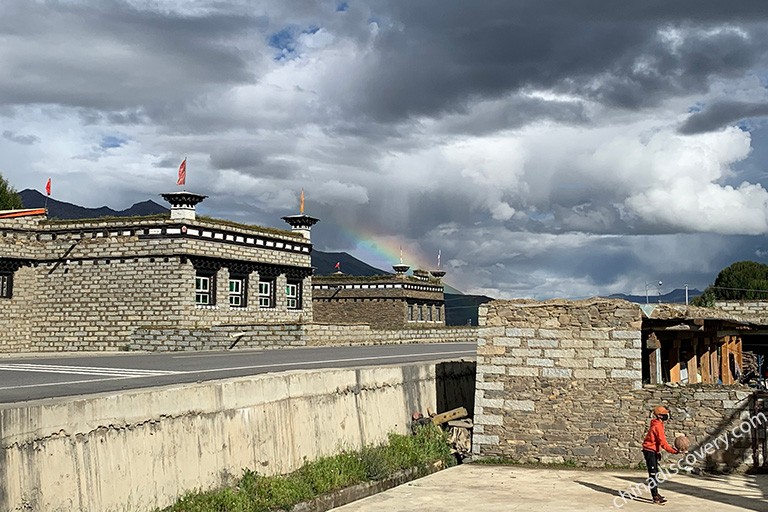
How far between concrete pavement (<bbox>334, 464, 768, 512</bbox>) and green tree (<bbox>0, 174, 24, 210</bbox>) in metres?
61.6

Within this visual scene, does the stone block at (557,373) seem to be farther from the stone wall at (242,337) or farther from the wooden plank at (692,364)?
the stone wall at (242,337)

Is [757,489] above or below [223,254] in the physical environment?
below

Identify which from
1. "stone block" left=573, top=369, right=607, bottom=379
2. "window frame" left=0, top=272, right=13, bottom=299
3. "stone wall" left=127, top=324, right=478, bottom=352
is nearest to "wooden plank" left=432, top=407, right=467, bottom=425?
"stone block" left=573, top=369, right=607, bottom=379

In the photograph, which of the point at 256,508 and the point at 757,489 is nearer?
the point at 256,508

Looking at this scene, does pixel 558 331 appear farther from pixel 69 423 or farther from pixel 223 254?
pixel 223 254

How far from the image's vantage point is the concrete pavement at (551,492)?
44.2 feet

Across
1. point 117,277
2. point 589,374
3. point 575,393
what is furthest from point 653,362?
point 117,277

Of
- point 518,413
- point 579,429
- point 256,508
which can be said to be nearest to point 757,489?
point 579,429

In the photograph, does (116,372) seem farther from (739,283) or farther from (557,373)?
(739,283)

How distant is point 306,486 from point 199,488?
2.20 meters

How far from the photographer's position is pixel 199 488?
11.9m

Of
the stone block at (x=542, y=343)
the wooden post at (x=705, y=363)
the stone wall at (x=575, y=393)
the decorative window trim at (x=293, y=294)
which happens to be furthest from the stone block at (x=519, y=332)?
the decorative window trim at (x=293, y=294)

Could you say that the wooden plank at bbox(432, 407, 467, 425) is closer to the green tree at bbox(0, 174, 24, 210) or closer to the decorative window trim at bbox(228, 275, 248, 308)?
the decorative window trim at bbox(228, 275, 248, 308)

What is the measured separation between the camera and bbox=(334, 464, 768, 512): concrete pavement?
44.2 ft
